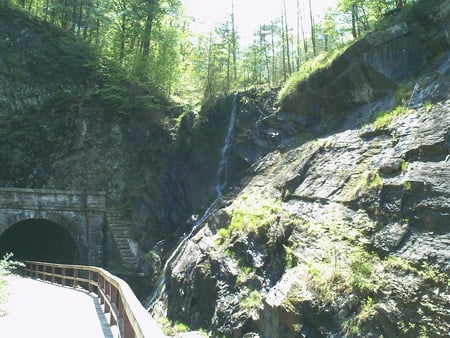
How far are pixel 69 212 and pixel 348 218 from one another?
48.6ft

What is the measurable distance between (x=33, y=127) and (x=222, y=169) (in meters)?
10.7

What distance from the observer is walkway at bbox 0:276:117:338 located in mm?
7176

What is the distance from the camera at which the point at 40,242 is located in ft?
81.8

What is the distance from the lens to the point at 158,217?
22.4 m

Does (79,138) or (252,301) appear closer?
(252,301)

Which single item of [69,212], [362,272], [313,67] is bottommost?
[362,272]

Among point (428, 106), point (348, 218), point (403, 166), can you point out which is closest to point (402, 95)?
point (428, 106)

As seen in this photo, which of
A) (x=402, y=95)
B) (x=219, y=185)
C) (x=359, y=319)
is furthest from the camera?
(x=219, y=185)

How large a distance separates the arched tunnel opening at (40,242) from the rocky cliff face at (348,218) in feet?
31.0

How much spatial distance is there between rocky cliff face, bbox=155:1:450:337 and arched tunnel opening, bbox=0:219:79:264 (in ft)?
31.0

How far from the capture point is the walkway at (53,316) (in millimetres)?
7176

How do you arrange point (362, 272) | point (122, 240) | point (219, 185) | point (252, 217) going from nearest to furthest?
point (362, 272), point (252, 217), point (219, 185), point (122, 240)

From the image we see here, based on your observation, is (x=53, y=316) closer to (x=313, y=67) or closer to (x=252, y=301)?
(x=252, y=301)

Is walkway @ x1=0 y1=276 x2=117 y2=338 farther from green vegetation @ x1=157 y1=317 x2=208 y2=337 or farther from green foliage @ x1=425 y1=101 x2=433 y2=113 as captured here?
green foliage @ x1=425 y1=101 x2=433 y2=113
